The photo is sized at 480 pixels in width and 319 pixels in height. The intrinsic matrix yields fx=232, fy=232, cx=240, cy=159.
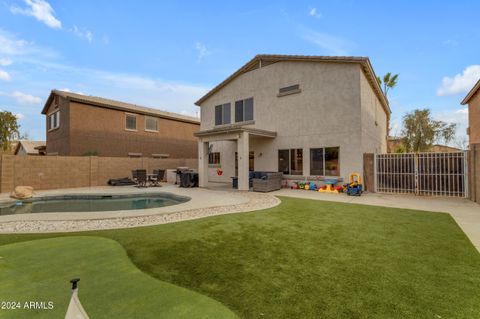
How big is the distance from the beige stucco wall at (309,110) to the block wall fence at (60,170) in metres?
9.80

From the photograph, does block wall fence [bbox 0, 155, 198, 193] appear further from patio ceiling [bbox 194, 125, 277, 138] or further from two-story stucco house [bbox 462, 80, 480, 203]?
two-story stucco house [bbox 462, 80, 480, 203]

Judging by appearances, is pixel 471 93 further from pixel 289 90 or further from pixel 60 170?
pixel 60 170

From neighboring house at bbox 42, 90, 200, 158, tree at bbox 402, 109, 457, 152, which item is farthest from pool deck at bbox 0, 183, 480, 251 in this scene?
tree at bbox 402, 109, 457, 152

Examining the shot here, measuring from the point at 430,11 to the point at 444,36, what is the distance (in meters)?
2.01

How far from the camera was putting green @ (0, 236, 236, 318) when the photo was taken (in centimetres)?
242

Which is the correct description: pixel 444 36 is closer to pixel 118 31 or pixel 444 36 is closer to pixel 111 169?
pixel 118 31

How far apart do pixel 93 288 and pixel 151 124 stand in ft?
71.5

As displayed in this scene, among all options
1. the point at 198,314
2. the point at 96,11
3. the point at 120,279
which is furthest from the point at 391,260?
the point at 96,11

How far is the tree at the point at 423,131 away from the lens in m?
24.8

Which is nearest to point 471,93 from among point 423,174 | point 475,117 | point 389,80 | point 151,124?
point 475,117

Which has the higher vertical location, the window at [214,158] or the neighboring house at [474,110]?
the neighboring house at [474,110]

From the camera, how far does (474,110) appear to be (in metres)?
14.2

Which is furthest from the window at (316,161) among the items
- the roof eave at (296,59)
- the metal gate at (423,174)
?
the roof eave at (296,59)

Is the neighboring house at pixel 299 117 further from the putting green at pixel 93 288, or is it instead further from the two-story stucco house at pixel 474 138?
the putting green at pixel 93 288
